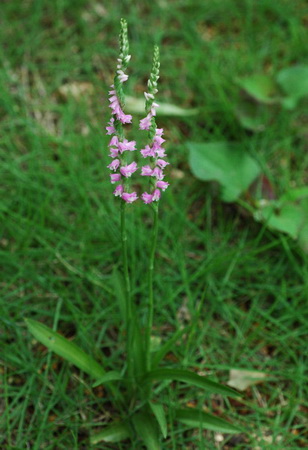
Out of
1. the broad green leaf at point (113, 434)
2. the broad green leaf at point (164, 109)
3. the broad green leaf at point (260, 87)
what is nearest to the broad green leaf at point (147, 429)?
the broad green leaf at point (113, 434)

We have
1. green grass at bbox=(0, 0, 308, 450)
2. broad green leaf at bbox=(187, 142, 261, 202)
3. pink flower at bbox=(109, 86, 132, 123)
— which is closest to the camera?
pink flower at bbox=(109, 86, 132, 123)

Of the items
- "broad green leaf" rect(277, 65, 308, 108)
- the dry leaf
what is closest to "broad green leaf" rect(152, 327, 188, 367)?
the dry leaf

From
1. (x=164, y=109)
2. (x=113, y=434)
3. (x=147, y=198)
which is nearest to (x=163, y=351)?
(x=113, y=434)

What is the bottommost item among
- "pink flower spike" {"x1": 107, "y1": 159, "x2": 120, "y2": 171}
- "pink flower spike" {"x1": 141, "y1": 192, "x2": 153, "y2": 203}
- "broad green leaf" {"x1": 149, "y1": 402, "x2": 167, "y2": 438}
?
"broad green leaf" {"x1": 149, "y1": 402, "x2": 167, "y2": 438}

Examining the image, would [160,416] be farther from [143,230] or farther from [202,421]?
[143,230]

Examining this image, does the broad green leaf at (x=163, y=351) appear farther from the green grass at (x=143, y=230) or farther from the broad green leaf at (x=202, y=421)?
the broad green leaf at (x=202, y=421)

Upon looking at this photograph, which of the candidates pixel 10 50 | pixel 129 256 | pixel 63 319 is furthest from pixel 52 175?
pixel 10 50

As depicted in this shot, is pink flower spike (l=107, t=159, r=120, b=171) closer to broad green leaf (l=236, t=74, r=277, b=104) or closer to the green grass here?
the green grass
